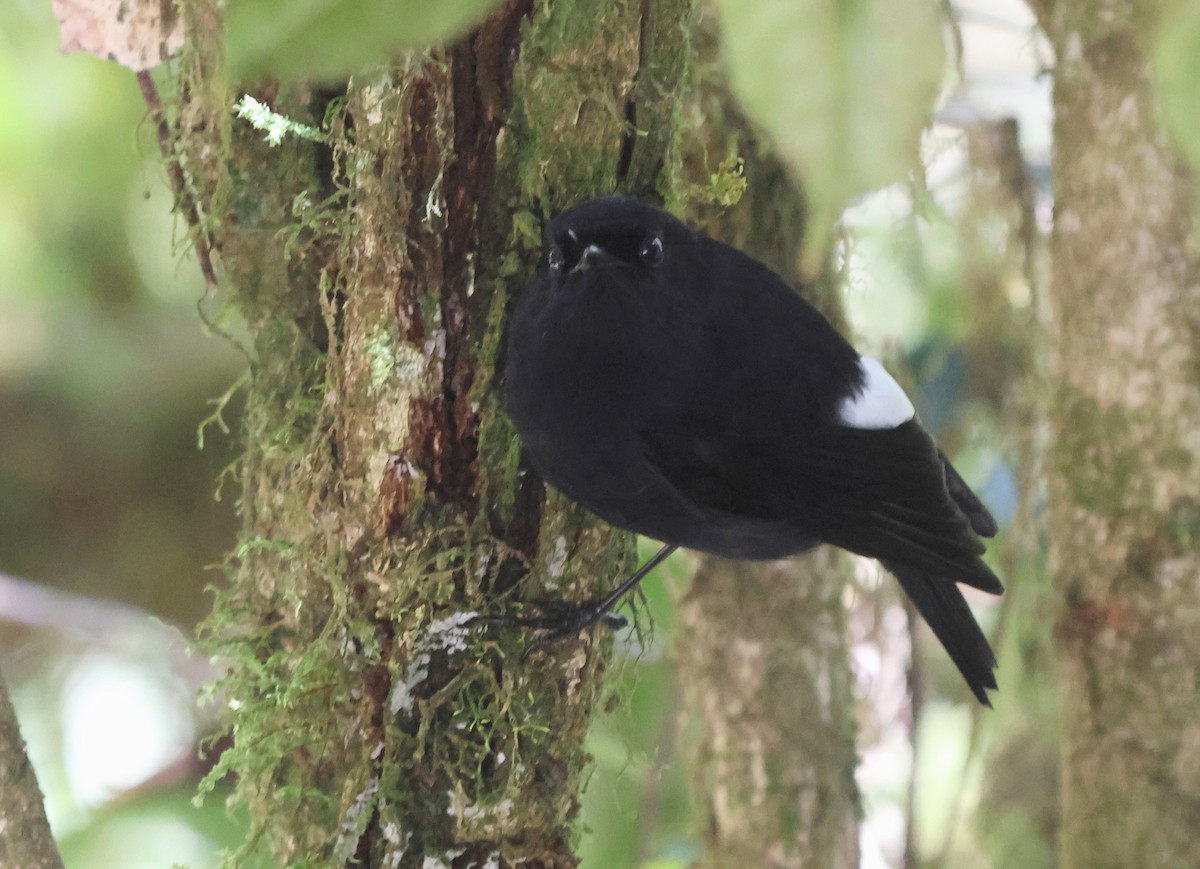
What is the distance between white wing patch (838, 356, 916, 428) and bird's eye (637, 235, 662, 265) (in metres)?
0.33

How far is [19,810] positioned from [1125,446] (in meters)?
1.62

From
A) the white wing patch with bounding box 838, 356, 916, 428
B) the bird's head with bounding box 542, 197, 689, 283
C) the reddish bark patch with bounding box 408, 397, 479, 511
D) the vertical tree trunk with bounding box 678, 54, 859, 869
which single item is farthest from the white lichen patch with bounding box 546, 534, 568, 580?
the vertical tree trunk with bounding box 678, 54, 859, 869

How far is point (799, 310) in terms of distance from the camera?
126 cm

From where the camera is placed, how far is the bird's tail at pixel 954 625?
1463 mm

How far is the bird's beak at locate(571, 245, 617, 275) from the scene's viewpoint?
100 centimetres

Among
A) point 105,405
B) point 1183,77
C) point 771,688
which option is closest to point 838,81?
point 1183,77

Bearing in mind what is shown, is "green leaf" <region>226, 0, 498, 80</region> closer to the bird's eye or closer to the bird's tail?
the bird's eye

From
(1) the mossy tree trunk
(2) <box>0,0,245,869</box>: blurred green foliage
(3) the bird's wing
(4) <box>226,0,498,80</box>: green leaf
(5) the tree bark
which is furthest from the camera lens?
(2) <box>0,0,245,869</box>: blurred green foliage

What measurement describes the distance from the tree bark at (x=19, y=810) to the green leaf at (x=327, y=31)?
83cm

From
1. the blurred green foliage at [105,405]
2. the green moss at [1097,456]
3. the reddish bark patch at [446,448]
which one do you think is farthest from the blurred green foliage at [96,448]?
the green moss at [1097,456]

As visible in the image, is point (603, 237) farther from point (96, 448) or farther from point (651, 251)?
point (96, 448)

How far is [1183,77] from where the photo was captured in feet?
1.06

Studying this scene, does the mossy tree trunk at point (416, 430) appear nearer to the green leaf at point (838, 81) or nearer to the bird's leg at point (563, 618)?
the bird's leg at point (563, 618)

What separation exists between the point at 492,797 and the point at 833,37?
33.9 inches
